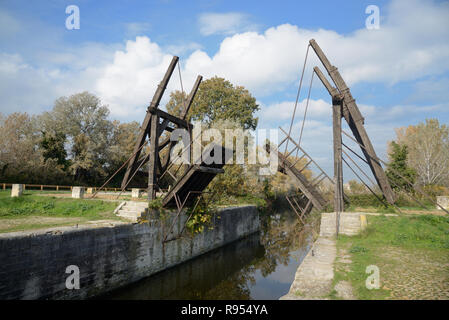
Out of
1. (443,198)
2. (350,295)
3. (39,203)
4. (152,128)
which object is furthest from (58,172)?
(443,198)

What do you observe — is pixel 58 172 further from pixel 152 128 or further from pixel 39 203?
pixel 152 128

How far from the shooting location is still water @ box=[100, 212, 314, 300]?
10976 mm

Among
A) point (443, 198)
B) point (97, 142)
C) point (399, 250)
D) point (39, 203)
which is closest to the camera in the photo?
point (399, 250)

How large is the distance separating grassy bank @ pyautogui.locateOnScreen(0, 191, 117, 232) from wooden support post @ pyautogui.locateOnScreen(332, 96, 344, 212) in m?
10.5

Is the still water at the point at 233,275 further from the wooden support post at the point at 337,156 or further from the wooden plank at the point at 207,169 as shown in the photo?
the wooden plank at the point at 207,169

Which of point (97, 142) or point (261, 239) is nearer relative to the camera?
point (261, 239)

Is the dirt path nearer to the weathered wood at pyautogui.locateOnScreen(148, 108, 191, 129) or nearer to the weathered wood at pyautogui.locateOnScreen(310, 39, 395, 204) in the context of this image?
the weathered wood at pyautogui.locateOnScreen(310, 39, 395, 204)

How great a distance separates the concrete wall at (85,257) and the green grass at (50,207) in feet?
8.01

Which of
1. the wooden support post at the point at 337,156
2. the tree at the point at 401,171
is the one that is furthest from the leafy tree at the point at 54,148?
the tree at the point at 401,171

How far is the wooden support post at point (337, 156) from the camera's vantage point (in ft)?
43.4

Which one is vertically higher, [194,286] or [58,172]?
[58,172]

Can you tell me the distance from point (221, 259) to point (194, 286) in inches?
188

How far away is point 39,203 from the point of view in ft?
44.1

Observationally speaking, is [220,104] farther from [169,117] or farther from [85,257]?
[85,257]
